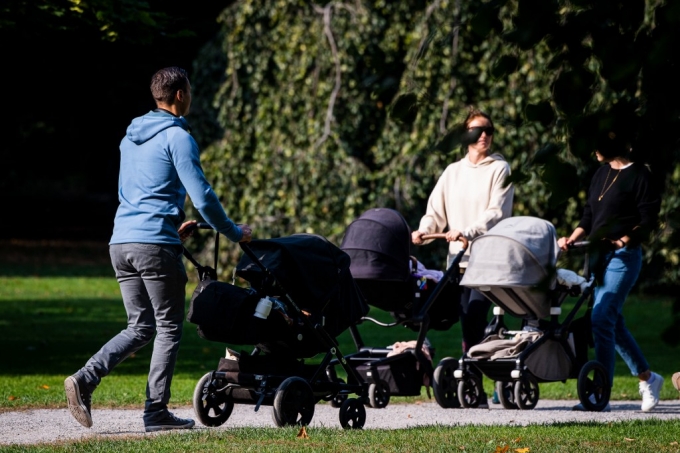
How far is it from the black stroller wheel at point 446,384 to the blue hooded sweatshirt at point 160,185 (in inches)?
80.0

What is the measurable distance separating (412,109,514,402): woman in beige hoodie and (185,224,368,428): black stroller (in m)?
1.33

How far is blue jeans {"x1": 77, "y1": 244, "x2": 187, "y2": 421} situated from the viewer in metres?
5.41

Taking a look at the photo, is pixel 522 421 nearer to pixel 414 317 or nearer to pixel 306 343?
pixel 414 317

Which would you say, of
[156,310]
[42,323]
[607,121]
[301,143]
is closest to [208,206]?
[156,310]

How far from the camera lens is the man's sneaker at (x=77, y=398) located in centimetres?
533

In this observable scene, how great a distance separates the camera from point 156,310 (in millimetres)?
5484

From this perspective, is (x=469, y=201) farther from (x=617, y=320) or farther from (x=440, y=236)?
(x=617, y=320)

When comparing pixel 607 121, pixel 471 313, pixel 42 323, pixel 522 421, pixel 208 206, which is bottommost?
pixel 42 323

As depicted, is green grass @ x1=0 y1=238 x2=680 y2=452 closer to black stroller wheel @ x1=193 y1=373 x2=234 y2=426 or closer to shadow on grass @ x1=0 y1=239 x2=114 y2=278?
black stroller wheel @ x1=193 y1=373 x2=234 y2=426

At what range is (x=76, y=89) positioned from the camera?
24.3 m

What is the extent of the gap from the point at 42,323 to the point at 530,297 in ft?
25.4

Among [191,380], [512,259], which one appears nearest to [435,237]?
[512,259]

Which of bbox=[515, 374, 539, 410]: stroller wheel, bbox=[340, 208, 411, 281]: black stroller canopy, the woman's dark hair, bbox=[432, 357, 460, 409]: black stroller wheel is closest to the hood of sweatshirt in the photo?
bbox=[340, 208, 411, 281]: black stroller canopy

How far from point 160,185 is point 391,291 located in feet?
6.39
